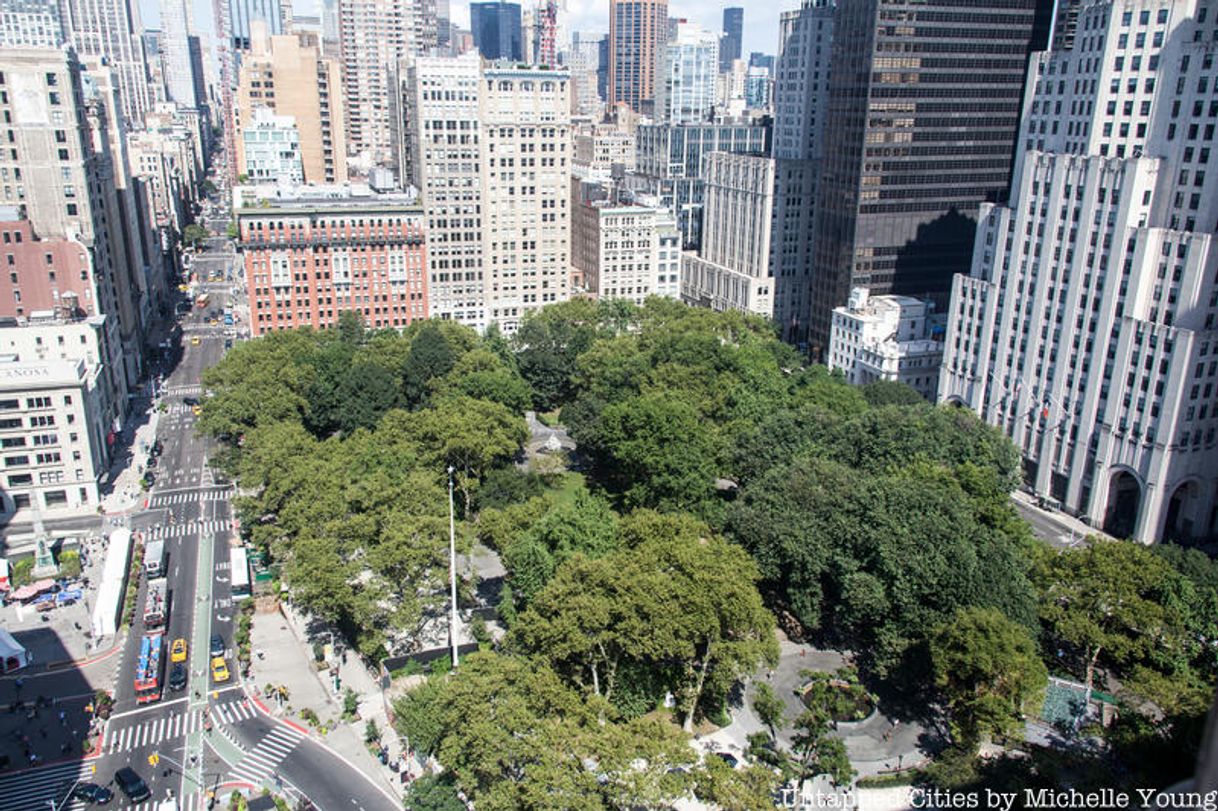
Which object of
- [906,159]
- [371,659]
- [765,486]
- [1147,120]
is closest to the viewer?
[371,659]

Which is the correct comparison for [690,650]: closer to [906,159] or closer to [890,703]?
[890,703]

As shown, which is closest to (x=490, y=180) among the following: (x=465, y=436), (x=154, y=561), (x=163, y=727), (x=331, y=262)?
(x=331, y=262)

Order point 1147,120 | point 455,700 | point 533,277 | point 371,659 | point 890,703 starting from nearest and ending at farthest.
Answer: point 455,700
point 890,703
point 371,659
point 1147,120
point 533,277

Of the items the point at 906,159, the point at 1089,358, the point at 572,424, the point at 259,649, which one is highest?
the point at 906,159

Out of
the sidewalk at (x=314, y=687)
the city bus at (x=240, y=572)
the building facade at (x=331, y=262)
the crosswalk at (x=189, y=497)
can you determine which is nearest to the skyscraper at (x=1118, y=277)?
the sidewalk at (x=314, y=687)

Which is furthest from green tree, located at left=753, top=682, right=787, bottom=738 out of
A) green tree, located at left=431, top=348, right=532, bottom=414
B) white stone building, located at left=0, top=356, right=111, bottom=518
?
white stone building, located at left=0, top=356, right=111, bottom=518

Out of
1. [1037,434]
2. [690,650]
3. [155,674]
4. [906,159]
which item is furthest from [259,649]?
[906,159]
